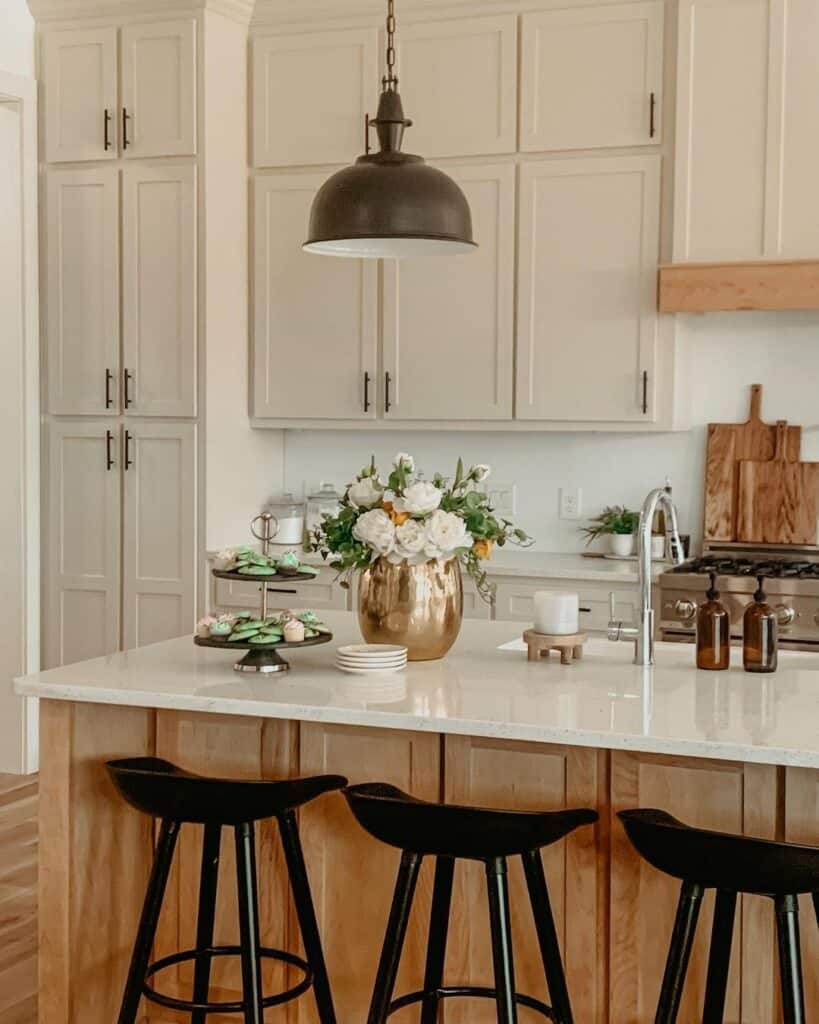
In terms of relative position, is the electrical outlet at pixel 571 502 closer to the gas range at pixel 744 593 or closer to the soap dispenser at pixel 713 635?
the gas range at pixel 744 593

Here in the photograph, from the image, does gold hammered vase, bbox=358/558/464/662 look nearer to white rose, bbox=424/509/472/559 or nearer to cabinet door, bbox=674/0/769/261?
white rose, bbox=424/509/472/559

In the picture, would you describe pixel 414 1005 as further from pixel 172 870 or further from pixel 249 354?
pixel 249 354

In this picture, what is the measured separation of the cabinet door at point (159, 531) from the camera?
17.7 feet

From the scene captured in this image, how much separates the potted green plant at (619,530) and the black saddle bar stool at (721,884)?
2777mm

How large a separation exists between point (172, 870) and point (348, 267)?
9.23 feet

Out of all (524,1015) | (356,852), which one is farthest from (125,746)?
(524,1015)

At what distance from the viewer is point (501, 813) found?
2.51m

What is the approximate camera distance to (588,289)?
16.8 ft

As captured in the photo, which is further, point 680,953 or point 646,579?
point 646,579

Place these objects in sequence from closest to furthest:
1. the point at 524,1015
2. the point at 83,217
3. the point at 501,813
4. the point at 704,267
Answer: the point at 501,813, the point at 524,1015, the point at 704,267, the point at 83,217

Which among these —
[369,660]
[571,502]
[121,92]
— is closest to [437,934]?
[369,660]

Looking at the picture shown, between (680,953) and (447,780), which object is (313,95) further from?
(680,953)

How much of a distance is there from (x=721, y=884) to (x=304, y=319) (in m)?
3.53

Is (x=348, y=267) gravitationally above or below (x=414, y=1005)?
above
